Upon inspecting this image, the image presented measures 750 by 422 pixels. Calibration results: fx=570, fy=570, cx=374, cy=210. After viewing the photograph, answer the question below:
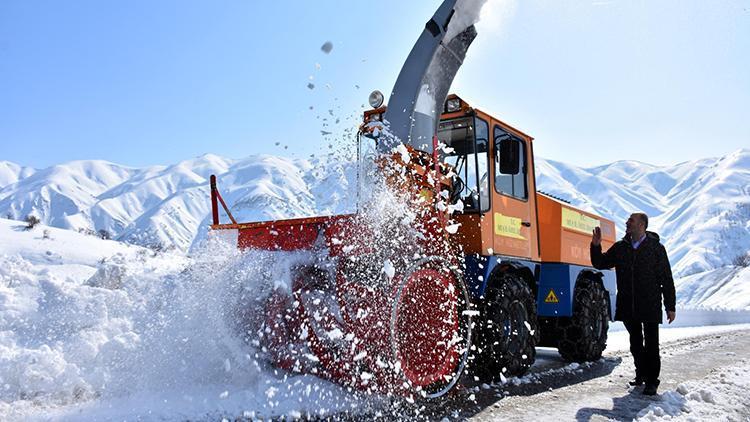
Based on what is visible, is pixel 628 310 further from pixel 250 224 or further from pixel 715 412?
pixel 250 224

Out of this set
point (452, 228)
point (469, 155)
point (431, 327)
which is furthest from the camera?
point (469, 155)

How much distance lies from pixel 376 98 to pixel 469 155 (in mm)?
1111

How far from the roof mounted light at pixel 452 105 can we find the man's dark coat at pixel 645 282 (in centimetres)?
220

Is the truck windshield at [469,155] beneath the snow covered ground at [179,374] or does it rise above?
above

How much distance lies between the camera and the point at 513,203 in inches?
245

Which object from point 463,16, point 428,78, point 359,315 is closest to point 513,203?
point 428,78

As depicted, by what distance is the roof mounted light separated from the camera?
5.77m

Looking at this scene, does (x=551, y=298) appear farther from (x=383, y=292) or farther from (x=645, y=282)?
(x=383, y=292)

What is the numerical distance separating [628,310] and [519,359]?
1.16 m

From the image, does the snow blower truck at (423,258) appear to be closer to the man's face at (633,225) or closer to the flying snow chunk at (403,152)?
the flying snow chunk at (403,152)

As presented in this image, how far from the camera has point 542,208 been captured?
730cm

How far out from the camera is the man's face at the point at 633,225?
18.4ft

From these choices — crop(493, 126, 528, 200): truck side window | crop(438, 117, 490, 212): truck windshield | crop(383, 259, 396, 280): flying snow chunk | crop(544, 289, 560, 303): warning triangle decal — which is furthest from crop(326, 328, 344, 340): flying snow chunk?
crop(544, 289, 560, 303): warning triangle decal

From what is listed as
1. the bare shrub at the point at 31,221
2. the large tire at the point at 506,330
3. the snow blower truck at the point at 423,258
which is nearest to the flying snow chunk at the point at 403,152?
the snow blower truck at the point at 423,258
